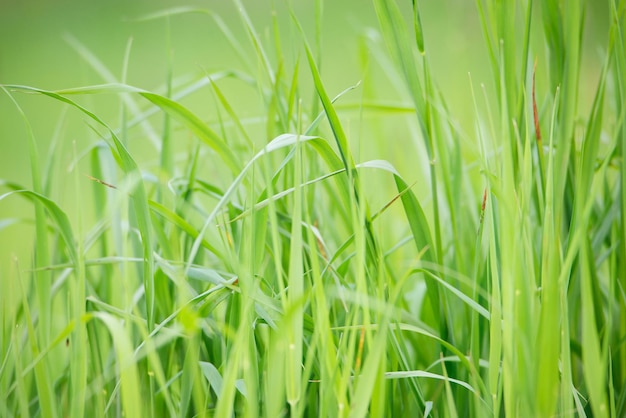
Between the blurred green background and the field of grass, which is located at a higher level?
the blurred green background

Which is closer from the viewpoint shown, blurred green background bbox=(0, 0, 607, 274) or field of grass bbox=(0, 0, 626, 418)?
field of grass bbox=(0, 0, 626, 418)

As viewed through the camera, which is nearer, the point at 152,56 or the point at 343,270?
the point at 343,270

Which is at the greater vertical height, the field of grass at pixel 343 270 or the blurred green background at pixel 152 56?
the blurred green background at pixel 152 56

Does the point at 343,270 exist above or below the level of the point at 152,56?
below

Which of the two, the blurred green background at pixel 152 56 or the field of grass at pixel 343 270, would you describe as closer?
the field of grass at pixel 343 270

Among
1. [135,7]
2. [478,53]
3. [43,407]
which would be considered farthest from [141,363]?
[135,7]

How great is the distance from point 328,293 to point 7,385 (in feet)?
0.85

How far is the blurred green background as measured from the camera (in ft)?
4.18

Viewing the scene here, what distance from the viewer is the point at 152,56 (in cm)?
225

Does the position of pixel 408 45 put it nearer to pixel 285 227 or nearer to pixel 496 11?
pixel 496 11

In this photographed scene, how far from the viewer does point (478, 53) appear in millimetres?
1648

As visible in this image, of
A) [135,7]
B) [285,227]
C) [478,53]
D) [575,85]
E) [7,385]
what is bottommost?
[7,385]

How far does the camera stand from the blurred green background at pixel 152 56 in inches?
50.1

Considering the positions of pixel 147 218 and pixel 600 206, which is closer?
pixel 147 218
